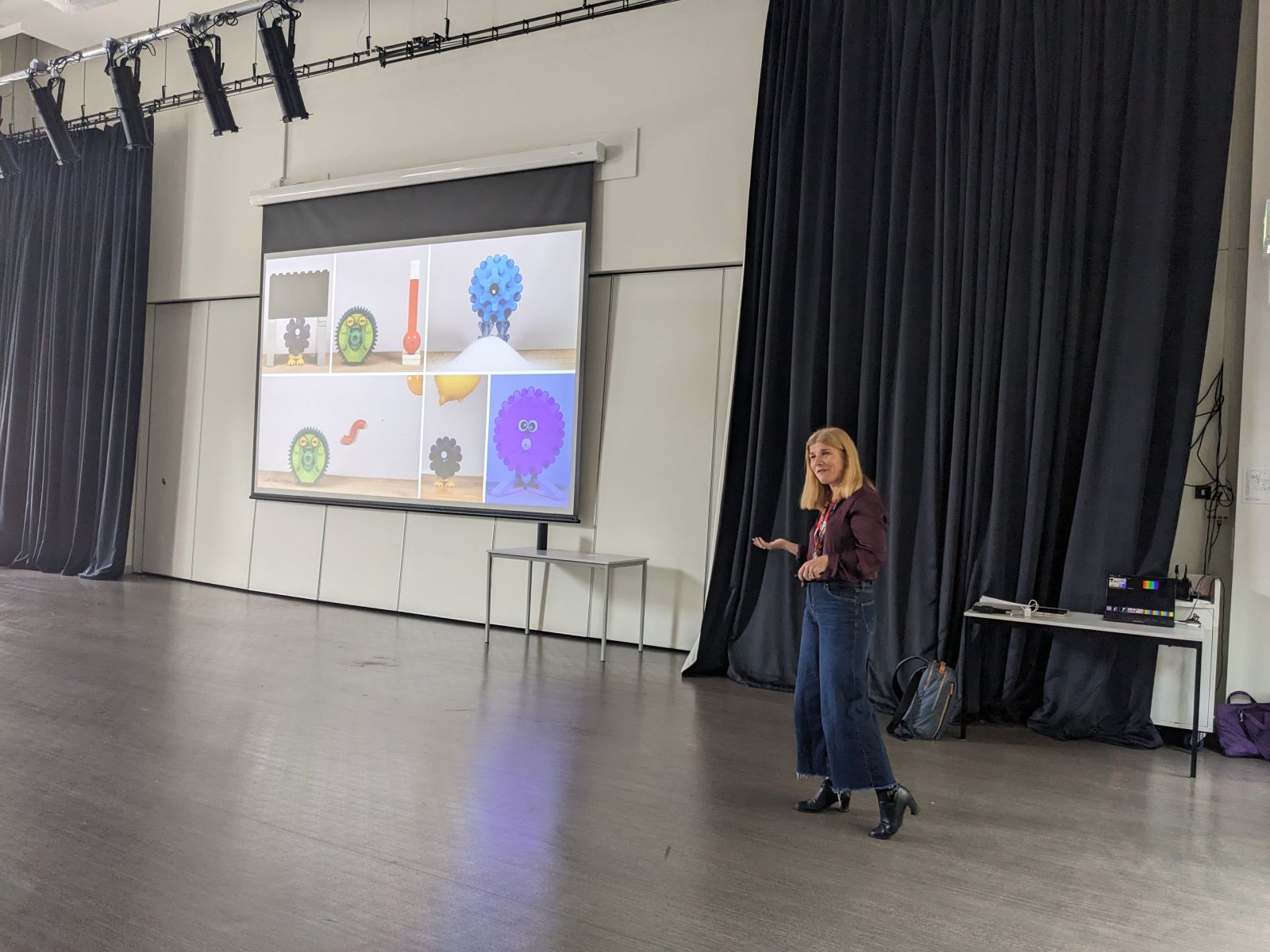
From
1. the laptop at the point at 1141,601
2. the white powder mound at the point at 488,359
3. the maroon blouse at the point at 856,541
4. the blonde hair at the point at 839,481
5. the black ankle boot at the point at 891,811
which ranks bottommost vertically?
the black ankle boot at the point at 891,811

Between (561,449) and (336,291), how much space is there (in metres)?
2.47

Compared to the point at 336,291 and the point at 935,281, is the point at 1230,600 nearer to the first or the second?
the point at 935,281

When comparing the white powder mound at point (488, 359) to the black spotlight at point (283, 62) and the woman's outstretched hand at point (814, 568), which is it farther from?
the woman's outstretched hand at point (814, 568)

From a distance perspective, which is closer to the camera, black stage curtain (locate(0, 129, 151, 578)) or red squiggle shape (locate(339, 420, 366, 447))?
red squiggle shape (locate(339, 420, 366, 447))

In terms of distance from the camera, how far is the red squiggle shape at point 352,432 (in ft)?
25.0

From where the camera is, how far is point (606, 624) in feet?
19.9

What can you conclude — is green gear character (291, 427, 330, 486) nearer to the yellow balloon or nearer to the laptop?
the yellow balloon

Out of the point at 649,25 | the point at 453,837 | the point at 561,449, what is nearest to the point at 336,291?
the point at 561,449

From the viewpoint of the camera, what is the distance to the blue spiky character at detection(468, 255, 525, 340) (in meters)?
6.91

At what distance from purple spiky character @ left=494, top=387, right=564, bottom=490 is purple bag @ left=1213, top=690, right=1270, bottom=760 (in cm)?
402

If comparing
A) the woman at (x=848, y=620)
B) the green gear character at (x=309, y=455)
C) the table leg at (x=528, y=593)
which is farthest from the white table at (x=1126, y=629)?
the green gear character at (x=309, y=455)

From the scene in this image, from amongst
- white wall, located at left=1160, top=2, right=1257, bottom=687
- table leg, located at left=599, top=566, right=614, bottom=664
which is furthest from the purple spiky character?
white wall, located at left=1160, top=2, right=1257, bottom=687

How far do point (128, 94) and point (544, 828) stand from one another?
19.4 ft

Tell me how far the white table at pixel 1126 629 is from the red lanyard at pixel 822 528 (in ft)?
5.15
